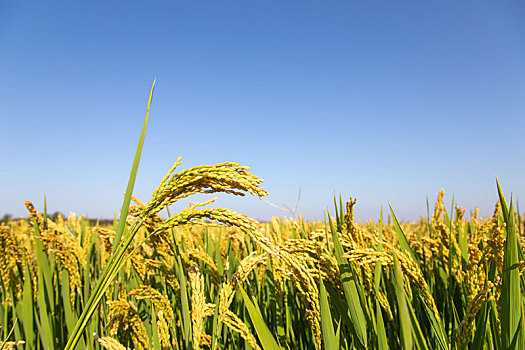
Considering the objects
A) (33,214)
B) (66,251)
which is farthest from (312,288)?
(33,214)

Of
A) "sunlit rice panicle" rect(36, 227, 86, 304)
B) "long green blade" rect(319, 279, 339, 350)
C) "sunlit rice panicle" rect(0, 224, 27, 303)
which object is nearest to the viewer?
"long green blade" rect(319, 279, 339, 350)

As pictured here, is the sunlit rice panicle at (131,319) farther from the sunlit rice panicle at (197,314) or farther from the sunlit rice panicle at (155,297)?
the sunlit rice panicle at (197,314)

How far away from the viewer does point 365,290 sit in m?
1.49

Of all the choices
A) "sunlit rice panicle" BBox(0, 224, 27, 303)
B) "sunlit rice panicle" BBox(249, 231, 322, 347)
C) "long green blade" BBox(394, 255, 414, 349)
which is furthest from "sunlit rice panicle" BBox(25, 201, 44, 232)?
"long green blade" BBox(394, 255, 414, 349)

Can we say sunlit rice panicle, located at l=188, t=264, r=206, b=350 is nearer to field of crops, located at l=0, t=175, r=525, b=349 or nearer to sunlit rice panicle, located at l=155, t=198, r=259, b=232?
A: field of crops, located at l=0, t=175, r=525, b=349

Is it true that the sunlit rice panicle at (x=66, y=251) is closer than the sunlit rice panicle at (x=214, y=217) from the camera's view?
No

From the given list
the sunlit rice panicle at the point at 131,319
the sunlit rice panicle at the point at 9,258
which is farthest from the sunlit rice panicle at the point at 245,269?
the sunlit rice panicle at the point at 9,258

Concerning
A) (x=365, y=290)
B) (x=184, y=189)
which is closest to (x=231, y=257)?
(x=365, y=290)

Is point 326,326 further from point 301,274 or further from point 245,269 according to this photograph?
point 245,269

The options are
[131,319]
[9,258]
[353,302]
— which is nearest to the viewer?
[353,302]

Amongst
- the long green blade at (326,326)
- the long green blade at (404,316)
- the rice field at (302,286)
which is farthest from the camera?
the long green blade at (326,326)

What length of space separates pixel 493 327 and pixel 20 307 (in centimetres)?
291

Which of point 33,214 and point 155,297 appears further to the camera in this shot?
point 33,214

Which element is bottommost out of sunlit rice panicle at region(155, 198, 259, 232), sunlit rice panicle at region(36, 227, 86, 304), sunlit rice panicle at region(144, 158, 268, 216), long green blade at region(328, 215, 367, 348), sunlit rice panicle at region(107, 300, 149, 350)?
sunlit rice panicle at region(107, 300, 149, 350)
